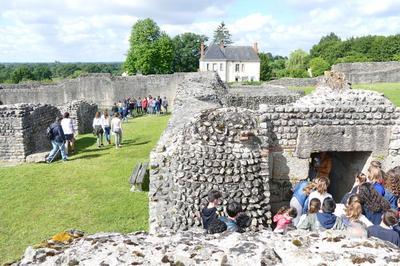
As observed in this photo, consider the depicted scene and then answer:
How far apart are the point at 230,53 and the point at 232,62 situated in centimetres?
148

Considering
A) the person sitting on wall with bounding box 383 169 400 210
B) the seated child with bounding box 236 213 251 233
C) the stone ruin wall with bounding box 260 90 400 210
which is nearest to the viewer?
the seated child with bounding box 236 213 251 233

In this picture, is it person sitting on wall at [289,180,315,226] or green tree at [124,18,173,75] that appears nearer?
person sitting on wall at [289,180,315,226]

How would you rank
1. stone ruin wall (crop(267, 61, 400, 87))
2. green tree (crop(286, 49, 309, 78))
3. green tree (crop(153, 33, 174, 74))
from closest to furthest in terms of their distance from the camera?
stone ruin wall (crop(267, 61, 400, 87)), green tree (crop(153, 33, 174, 74)), green tree (crop(286, 49, 309, 78))

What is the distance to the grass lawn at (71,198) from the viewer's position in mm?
7633

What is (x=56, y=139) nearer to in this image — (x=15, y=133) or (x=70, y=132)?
(x=70, y=132)

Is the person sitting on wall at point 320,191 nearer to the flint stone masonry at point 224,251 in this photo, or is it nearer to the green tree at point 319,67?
the flint stone masonry at point 224,251

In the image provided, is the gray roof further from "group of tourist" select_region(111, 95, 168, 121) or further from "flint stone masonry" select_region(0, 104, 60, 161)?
"flint stone masonry" select_region(0, 104, 60, 161)

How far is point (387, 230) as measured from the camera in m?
4.33

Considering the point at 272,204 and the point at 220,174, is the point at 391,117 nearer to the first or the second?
the point at 272,204

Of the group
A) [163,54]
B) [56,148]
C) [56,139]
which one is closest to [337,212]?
[56,139]

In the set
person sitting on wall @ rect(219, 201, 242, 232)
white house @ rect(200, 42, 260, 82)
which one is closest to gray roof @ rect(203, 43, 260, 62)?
white house @ rect(200, 42, 260, 82)

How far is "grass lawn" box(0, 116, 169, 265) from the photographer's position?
25.0ft

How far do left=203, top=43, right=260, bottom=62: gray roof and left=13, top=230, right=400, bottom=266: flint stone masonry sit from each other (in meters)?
57.6

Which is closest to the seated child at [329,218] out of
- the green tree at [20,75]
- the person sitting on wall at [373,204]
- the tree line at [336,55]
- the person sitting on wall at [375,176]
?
the person sitting on wall at [373,204]
